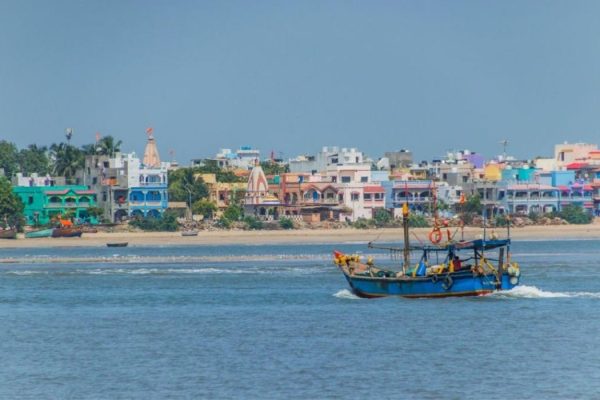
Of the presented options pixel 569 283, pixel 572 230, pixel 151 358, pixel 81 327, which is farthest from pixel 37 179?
pixel 151 358

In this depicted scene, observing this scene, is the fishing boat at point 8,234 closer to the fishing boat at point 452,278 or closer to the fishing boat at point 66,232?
the fishing boat at point 66,232

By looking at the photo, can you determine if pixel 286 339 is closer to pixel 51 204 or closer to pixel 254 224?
pixel 254 224

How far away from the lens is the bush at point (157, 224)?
13712cm

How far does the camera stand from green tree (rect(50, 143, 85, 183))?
151 metres

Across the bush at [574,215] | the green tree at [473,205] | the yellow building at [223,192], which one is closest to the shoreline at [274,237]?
the green tree at [473,205]

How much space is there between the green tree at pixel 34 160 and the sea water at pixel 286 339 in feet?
297

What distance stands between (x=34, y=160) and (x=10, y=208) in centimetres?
3833

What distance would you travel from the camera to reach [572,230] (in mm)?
143375

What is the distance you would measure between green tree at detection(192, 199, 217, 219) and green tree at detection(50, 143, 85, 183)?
489 inches

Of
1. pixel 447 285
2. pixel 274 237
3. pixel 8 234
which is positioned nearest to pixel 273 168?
pixel 274 237

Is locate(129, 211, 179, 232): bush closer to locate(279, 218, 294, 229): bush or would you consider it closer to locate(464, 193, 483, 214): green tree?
locate(279, 218, 294, 229): bush

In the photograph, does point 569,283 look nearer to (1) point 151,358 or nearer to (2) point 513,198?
(1) point 151,358

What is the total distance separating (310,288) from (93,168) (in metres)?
79.5

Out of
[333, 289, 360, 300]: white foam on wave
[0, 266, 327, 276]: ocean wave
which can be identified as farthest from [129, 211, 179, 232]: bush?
[333, 289, 360, 300]: white foam on wave
